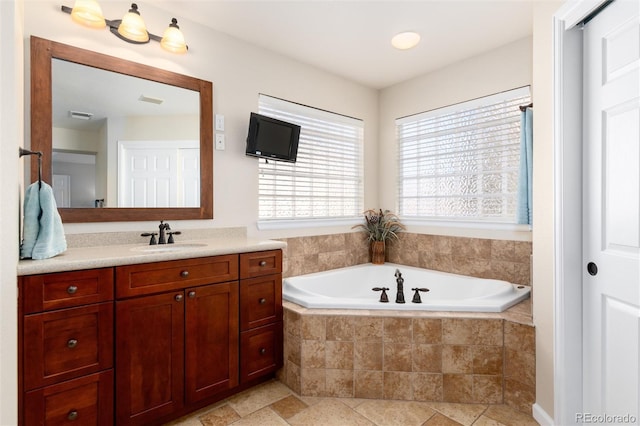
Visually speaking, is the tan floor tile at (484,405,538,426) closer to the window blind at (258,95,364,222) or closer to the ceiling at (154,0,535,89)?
the window blind at (258,95,364,222)

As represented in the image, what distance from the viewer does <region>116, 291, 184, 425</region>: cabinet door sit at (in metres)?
1.58

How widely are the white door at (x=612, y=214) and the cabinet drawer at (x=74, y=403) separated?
7.41ft

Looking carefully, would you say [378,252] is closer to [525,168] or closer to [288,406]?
[525,168]

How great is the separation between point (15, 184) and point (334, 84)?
264 centimetres

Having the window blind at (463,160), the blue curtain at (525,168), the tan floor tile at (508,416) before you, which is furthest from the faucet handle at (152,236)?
the blue curtain at (525,168)

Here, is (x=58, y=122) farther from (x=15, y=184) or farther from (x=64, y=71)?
(x=15, y=184)

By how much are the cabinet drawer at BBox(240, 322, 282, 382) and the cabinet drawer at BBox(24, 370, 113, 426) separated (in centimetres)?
70

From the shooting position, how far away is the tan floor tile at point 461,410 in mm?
1819

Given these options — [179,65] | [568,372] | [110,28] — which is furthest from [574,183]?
[110,28]

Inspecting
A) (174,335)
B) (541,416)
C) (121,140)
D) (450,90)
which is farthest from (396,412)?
(450,90)

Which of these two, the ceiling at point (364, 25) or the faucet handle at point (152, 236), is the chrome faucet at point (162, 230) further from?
the ceiling at point (364, 25)

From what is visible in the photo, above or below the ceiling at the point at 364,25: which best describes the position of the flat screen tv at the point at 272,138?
below

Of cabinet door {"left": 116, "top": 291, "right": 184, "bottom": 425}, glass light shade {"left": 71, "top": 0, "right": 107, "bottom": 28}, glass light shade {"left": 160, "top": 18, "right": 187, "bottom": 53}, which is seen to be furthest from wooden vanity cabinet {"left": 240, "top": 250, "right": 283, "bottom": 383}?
glass light shade {"left": 71, "top": 0, "right": 107, "bottom": 28}

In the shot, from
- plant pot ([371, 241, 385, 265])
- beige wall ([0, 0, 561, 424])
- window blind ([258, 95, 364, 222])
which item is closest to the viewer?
beige wall ([0, 0, 561, 424])
